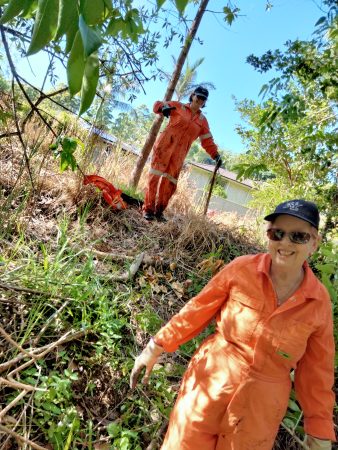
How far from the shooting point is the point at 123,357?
7.27 feet

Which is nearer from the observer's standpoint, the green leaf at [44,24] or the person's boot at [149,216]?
the green leaf at [44,24]

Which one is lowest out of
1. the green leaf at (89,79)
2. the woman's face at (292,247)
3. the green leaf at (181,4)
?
the woman's face at (292,247)

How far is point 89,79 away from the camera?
48cm

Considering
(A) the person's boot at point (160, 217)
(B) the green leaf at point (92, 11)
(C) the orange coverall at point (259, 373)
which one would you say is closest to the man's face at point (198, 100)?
(A) the person's boot at point (160, 217)

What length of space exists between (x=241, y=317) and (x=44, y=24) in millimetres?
1460

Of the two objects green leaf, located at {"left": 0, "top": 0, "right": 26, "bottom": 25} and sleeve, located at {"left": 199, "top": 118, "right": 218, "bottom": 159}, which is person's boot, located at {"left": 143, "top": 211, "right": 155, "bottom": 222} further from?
green leaf, located at {"left": 0, "top": 0, "right": 26, "bottom": 25}

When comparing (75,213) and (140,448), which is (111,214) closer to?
(75,213)

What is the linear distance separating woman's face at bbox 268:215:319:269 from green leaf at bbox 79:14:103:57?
4.53ft

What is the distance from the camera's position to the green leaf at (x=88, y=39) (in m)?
0.45

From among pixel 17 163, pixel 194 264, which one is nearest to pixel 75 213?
pixel 17 163

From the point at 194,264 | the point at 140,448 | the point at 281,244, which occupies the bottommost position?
the point at 140,448

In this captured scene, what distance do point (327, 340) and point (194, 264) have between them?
2047 mm

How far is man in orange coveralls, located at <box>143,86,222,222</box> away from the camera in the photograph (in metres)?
4.43

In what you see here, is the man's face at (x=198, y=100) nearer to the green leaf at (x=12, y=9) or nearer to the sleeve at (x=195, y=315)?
the sleeve at (x=195, y=315)
